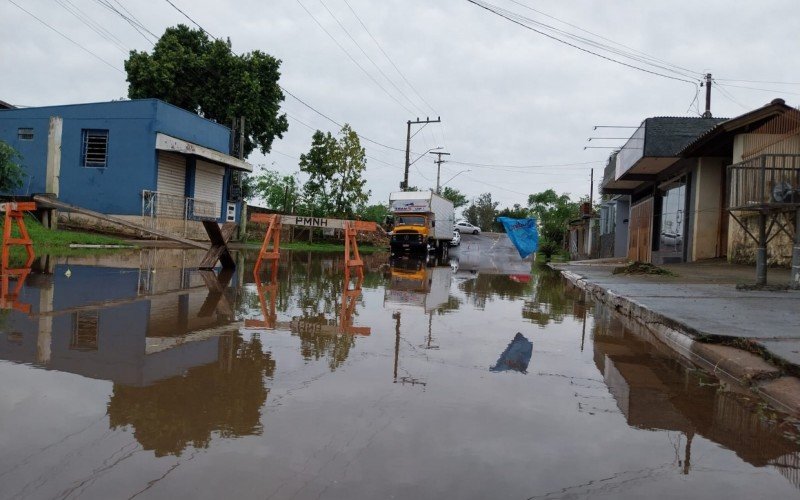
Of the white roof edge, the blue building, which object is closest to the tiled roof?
the white roof edge

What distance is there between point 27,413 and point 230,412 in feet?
3.68

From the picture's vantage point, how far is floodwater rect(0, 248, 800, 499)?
2811 mm

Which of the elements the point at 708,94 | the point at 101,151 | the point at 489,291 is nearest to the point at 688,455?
the point at 489,291

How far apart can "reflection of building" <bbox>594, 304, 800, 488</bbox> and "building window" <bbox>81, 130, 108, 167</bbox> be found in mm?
27075

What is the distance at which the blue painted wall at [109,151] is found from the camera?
27.1 metres

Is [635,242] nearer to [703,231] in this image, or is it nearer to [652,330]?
[703,231]

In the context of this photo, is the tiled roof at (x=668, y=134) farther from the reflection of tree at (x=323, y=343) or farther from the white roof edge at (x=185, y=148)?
the white roof edge at (x=185, y=148)

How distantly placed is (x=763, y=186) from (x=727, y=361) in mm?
6463

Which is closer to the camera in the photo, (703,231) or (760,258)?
(760,258)

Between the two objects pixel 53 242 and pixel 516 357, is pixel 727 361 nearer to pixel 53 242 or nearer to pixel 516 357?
pixel 516 357

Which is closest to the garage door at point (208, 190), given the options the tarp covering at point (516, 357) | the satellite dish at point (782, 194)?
the satellite dish at point (782, 194)

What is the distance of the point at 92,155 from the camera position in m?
27.6

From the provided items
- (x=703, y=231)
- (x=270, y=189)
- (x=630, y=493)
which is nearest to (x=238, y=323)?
(x=630, y=493)

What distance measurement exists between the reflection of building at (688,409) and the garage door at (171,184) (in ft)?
85.1
